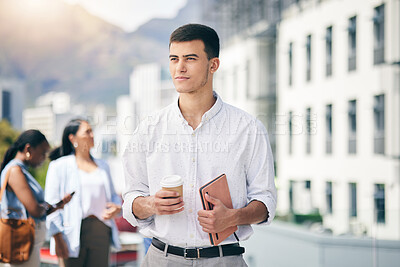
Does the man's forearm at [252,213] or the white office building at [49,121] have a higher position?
the white office building at [49,121]

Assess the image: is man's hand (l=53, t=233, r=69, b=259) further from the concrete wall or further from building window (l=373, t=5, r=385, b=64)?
building window (l=373, t=5, r=385, b=64)

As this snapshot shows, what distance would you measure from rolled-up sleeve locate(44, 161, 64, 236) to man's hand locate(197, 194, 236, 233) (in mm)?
1764

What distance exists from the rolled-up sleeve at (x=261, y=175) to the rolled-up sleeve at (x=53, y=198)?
174cm

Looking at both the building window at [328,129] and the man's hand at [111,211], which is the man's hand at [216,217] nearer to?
the man's hand at [111,211]

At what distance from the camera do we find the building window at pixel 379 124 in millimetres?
12265

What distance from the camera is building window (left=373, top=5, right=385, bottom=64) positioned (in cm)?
1228

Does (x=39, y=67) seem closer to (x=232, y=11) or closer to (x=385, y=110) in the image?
(x=232, y=11)

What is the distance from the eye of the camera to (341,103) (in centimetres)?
1415

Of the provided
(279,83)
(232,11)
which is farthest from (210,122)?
(232,11)

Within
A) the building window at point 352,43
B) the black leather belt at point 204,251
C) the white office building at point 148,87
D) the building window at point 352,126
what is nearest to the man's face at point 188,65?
the black leather belt at point 204,251

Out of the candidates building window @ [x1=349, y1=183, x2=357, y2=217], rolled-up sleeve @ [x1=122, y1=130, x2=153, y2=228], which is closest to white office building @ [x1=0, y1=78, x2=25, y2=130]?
building window @ [x1=349, y1=183, x2=357, y2=217]

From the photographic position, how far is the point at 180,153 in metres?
1.81

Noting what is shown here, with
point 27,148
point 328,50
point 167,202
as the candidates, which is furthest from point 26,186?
point 328,50

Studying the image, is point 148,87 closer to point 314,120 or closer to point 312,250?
point 312,250
